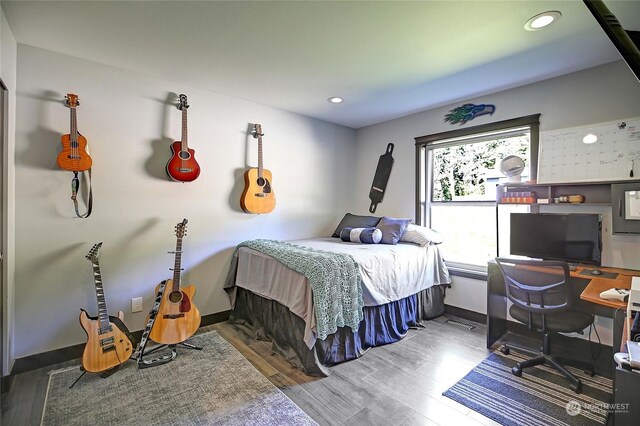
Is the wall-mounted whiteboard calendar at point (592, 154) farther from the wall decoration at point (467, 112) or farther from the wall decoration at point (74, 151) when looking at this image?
the wall decoration at point (74, 151)

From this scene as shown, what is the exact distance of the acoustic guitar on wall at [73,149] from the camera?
2.24 m

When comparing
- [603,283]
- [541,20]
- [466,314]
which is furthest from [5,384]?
[541,20]

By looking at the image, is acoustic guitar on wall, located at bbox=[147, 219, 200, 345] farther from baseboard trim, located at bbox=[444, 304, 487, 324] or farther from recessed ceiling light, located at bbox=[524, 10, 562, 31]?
recessed ceiling light, located at bbox=[524, 10, 562, 31]

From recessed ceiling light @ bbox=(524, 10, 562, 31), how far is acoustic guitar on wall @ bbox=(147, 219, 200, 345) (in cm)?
302

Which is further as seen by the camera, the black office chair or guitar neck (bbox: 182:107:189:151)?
guitar neck (bbox: 182:107:189:151)

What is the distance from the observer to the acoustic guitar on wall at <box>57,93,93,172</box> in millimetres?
2236

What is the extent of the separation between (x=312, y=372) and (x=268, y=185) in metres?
2.01

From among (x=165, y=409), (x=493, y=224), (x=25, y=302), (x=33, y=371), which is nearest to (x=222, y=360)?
(x=165, y=409)

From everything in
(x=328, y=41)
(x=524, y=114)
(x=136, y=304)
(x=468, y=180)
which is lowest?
A: (x=136, y=304)

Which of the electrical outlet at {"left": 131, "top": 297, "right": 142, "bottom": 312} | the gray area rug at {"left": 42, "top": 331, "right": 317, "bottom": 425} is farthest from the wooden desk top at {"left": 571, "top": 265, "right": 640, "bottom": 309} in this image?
the electrical outlet at {"left": 131, "top": 297, "right": 142, "bottom": 312}

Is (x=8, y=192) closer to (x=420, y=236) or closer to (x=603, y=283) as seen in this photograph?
(x=420, y=236)

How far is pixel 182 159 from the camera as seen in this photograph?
9.10ft

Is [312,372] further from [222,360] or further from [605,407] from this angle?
[605,407]

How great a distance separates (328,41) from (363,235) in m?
1.99
